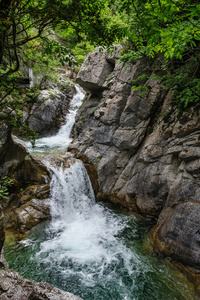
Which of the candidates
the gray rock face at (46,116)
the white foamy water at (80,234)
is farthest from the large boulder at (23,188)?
the gray rock face at (46,116)

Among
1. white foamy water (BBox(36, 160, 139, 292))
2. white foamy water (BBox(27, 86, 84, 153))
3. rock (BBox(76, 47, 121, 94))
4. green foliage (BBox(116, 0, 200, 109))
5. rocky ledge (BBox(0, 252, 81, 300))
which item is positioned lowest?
white foamy water (BBox(36, 160, 139, 292))

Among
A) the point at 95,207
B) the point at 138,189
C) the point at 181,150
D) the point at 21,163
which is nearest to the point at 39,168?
the point at 21,163

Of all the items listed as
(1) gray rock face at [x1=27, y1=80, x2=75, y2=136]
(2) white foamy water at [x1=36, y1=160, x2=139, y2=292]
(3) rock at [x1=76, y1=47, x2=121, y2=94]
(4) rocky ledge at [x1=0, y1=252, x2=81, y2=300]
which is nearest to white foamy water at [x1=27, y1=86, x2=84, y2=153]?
(1) gray rock face at [x1=27, y1=80, x2=75, y2=136]

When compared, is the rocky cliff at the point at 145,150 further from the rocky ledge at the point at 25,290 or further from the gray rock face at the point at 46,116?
the gray rock face at the point at 46,116

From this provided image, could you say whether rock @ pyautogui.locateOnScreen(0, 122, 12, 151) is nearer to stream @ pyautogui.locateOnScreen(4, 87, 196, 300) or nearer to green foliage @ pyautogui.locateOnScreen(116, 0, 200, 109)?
stream @ pyautogui.locateOnScreen(4, 87, 196, 300)

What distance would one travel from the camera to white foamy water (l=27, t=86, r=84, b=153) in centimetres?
1381

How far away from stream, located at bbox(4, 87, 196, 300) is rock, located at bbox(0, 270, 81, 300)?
179cm

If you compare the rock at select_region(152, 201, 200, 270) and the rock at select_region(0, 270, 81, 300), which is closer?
the rock at select_region(0, 270, 81, 300)

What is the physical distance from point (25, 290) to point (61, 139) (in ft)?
43.7

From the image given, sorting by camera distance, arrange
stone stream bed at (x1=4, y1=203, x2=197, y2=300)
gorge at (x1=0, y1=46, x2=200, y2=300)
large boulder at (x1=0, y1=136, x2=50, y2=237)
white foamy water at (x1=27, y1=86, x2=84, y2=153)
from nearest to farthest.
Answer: stone stream bed at (x1=4, y1=203, x2=197, y2=300), gorge at (x1=0, y1=46, x2=200, y2=300), large boulder at (x1=0, y1=136, x2=50, y2=237), white foamy water at (x1=27, y1=86, x2=84, y2=153)

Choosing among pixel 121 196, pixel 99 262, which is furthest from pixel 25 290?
pixel 121 196

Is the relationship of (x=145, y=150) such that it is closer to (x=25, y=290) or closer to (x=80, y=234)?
(x=80, y=234)

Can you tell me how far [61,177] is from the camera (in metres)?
9.45

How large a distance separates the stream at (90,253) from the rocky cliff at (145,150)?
0.84 metres
